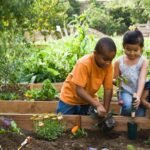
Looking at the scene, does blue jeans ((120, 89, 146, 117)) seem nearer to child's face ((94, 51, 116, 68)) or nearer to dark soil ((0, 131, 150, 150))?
dark soil ((0, 131, 150, 150))

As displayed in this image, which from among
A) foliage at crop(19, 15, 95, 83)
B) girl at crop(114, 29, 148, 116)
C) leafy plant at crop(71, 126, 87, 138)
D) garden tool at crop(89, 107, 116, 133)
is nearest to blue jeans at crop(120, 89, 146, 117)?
girl at crop(114, 29, 148, 116)

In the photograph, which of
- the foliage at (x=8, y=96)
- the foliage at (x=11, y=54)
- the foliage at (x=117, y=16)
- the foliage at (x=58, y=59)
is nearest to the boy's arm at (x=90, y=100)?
the foliage at (x=8, y=96)

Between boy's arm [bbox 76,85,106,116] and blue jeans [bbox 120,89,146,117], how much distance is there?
0.32 m

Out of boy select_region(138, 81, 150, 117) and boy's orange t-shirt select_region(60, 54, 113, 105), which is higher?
boy's orange t-shirt select_region(60, 54, 113, 105)

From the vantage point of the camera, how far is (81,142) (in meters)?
3.88

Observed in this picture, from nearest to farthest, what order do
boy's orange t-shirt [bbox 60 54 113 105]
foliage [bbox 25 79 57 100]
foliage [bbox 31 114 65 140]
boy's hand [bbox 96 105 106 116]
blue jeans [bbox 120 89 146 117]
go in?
foliage [bbox 31 114 65 140], boy's hand [bbox 96 105 106 116], boy's orange t-shirt [bbox 60 54 113 105], blue jeans [bbox 120 89 146 117], foliage [bbox 25 79 57 100]

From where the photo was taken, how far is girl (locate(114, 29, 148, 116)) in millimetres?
4238

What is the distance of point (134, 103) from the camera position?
13.4 ft

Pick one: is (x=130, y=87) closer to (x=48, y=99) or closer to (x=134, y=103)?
(x=134, y=103)

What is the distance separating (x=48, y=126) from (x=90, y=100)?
1.63 feet

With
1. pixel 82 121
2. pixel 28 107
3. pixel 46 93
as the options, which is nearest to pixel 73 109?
pixel 82 121

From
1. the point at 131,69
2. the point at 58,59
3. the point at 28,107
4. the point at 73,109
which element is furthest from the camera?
the point at 58,59

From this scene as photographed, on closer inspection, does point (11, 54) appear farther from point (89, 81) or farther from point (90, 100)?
point (90, 100)

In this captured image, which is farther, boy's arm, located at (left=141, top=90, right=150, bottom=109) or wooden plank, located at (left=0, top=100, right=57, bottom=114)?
wooden plank, located at (left=0, top=100, right=57, bottom=114)
